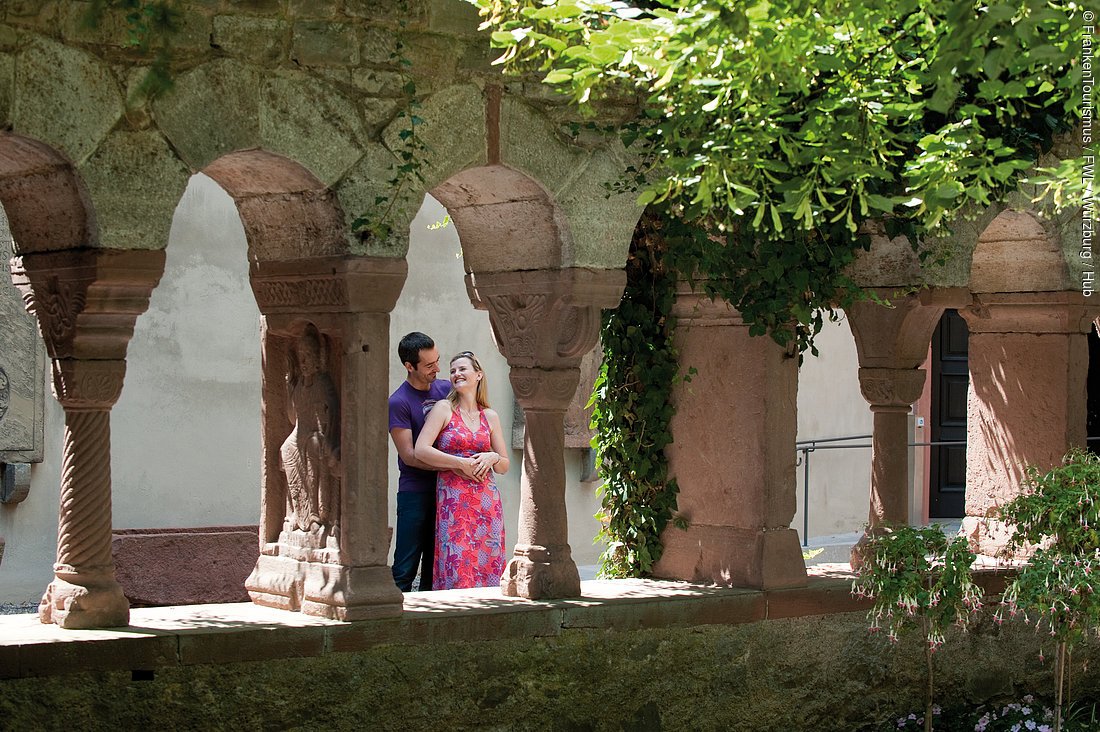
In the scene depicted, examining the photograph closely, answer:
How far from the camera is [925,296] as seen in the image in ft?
23.7

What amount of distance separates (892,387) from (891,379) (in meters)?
0.03

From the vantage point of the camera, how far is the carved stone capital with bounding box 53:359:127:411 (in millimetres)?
5242

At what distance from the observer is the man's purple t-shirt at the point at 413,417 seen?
689 centimetres

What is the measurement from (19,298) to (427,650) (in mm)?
4193

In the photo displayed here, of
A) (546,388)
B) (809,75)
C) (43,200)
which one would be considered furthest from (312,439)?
(809,75)

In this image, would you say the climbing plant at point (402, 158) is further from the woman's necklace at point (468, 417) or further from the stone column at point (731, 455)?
the stone column at point (731, 455)

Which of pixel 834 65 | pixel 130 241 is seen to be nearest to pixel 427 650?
pixel 130 241

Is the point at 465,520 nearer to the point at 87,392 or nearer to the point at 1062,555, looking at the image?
the point at 87,392

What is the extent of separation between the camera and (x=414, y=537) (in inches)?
273

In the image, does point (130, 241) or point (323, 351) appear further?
point (323, 351)

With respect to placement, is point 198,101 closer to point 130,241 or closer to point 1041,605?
point 130,241

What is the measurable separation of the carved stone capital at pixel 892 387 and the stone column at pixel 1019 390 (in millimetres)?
552

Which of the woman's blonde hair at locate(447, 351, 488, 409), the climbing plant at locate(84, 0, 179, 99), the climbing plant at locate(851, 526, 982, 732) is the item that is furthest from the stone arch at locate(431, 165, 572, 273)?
the climbing plant at locate(851, 526, 982, 732)

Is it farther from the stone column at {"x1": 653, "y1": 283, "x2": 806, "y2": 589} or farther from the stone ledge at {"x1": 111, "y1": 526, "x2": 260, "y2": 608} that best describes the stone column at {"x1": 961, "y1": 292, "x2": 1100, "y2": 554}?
the stone ledge at {"x1": 111, "y1": 526, "x2": 260, "y2": 608}
